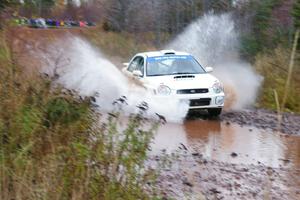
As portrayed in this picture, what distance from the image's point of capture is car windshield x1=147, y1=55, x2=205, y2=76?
48.2 ft

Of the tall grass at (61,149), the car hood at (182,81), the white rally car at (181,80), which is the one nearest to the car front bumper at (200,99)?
the white rally car at (181,80)

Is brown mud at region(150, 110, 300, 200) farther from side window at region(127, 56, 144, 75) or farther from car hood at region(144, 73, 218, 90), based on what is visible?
side window at region(127, 56, 144, 75)

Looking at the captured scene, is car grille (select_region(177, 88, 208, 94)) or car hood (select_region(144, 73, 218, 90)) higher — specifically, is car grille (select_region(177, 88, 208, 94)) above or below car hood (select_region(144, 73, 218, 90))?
below

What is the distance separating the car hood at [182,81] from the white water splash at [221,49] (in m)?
3.58

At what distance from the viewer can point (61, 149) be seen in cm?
504

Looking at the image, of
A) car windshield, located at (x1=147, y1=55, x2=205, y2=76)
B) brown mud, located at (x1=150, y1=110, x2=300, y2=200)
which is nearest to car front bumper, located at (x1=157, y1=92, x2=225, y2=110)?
brown mud, located at (x1=150, y1=110, x2=300, y2=200)

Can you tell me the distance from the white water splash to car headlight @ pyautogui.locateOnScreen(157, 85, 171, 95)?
4414 millimetres

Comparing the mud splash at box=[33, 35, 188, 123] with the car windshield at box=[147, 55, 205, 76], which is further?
the car windshield at box=[147, 55, 205, 76]

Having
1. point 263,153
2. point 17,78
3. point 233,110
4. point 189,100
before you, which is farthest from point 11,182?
point 233,110

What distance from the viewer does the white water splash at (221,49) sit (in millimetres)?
18703

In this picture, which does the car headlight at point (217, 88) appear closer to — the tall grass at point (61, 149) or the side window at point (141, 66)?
the side window at point (141, 66)

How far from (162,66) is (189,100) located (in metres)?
1.58

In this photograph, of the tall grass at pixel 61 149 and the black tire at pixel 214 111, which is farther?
the black tire at pixel 214 111

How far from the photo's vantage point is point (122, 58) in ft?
96.9
